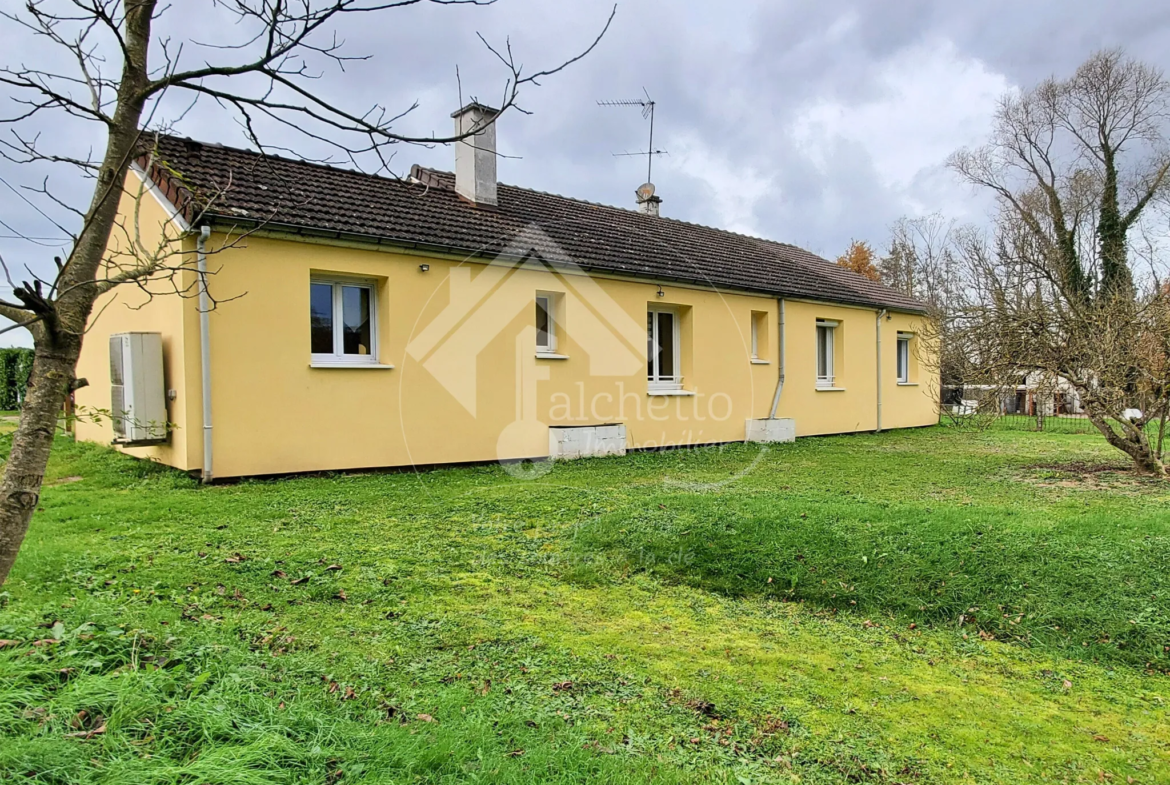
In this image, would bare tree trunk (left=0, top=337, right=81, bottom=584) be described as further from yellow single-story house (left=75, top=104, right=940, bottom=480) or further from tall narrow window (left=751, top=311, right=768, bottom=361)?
tall narrow window (left=751, top=311, right=768, bottom=361)

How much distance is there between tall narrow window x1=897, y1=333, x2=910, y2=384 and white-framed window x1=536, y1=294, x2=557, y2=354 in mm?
12531

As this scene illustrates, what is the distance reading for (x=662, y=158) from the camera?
20.2 metres

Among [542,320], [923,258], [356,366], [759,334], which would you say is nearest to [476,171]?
[542,320]

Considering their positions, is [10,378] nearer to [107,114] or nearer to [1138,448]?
[107,114]

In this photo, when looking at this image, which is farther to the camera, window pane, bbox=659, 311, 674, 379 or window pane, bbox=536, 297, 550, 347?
window pane, bbox=659, 311, 674, 379

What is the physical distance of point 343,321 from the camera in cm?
1010

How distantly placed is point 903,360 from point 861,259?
2440 centimetres

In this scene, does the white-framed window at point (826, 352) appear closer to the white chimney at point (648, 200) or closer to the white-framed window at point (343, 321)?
the white chimney at point (648, 200)

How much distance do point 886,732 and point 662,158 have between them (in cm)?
1929

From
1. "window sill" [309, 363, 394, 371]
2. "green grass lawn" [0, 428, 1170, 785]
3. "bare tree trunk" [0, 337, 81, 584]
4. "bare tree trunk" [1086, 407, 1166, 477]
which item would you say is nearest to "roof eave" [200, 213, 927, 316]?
"window sill" [309, 363, 394, 371]

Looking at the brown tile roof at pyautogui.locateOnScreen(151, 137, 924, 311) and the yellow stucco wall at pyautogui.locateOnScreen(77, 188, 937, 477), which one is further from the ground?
the brown tile roof at pyautogui.locateOnScreen(151, 137, 924, 311)

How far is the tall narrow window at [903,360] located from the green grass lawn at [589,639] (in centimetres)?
1277

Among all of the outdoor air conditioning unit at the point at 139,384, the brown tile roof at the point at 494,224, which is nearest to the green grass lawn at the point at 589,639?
the outdoor air conditioning unit at the point at 139,384

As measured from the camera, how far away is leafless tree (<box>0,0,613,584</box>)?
215cm
